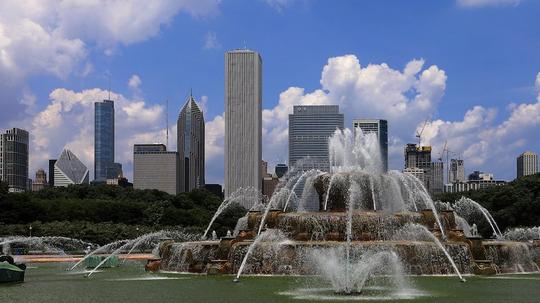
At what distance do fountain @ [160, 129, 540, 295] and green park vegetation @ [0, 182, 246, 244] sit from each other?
4225cm

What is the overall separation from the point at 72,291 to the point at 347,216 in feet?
49.8

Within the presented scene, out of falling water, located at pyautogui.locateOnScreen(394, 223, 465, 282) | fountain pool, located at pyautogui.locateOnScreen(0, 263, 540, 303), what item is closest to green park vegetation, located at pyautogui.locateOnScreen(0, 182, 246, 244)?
fountain pool, located at pyautogui.locateOnScreen(0, 263, 540, 303)

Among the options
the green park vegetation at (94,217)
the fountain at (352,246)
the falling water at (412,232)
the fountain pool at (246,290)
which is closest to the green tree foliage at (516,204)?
the green park vegetation at (94,217)

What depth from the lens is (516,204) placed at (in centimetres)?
8219

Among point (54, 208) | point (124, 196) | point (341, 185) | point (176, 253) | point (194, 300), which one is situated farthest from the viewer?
point (124, 196)

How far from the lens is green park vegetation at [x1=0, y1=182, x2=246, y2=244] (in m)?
82.4

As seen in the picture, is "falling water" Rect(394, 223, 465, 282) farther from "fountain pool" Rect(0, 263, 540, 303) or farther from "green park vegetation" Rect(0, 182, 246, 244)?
"green park vegetation" Rect(0, 182, 246, 244)

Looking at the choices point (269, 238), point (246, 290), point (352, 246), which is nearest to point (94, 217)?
point (269, 238)

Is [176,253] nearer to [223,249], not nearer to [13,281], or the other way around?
[223,249]

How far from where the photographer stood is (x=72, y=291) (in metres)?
27.3

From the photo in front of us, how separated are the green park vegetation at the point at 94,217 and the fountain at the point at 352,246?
42.2 meters

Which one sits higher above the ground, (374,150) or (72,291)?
(374,150)

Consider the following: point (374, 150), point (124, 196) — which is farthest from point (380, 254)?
point (124, 196)

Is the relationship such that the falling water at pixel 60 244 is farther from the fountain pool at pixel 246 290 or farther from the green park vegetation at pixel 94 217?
the fountain pool at pixel 246 290
